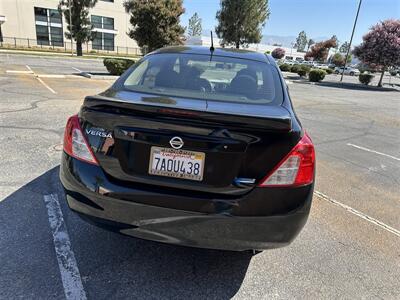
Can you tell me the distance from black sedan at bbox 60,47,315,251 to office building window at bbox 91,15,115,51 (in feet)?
159

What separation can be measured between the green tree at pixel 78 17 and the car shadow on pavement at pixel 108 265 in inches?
1253

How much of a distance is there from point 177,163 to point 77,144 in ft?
2.40

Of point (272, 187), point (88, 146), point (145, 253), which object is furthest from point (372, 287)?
point (88, 146)

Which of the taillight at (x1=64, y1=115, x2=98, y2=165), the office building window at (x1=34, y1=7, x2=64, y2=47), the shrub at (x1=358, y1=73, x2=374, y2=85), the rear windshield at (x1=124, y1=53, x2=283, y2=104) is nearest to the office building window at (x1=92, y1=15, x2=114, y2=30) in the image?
the office building window at (x1=34, y1=7, x2=64, y2=47)

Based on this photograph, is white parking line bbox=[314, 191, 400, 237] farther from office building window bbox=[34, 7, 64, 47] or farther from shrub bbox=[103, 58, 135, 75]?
office building window bbox=[34, 7, 64, 47]

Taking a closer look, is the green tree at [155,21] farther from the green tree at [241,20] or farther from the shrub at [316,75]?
the green tree at [241,20]

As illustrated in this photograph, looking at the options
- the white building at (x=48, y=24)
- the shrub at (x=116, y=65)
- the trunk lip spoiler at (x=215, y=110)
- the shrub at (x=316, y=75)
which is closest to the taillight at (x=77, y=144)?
the trunk lip spoiler at (x=215, y=110)

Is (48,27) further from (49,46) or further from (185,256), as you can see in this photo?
(185,256)

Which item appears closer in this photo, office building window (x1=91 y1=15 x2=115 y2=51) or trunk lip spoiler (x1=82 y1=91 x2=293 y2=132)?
trunk lip spoiler (x1=82 y1=91 x2=293 y2=132)

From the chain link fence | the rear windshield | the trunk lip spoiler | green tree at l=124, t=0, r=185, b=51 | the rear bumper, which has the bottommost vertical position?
the chain link fence

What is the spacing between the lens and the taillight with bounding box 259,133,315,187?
203cm

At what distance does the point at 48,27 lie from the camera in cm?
4319

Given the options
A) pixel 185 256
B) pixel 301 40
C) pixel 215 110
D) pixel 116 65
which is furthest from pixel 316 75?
pixel 301 40

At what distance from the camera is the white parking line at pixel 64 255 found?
220cm
